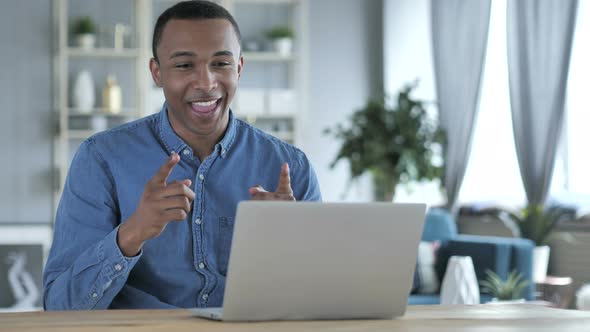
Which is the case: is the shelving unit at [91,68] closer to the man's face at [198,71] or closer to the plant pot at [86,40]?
the plant pot at [86,40]

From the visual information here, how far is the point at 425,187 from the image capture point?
8.36 metres

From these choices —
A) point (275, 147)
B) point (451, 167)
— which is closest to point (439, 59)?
point (451, 167)

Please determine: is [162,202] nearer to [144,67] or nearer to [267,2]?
[144,67]

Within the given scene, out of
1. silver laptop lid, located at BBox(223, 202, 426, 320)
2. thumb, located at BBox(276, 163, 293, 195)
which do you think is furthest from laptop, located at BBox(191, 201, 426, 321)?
thumb, located at BBox(276, 163, 293, 195)

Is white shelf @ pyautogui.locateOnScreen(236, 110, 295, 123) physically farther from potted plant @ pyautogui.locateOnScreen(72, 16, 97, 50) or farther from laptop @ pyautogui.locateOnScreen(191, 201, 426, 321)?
laptop @ pyautogui.locateOnScreen(191, 201, 426, 321)

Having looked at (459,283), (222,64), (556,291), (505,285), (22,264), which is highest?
(222,64)

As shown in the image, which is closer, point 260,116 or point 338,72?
point 260,116

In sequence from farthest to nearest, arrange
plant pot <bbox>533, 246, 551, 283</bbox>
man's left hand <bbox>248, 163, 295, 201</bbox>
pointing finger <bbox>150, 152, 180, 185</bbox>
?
plant pot <bbox>533, 246, 551, 283</bbox> → man's left hand <bbox>248, 163, 295, 201</bbox> → pointing finger <bbox>150, 152, 180, 185</bbox>

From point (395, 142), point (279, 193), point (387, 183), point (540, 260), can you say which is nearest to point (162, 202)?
point (279, 193)

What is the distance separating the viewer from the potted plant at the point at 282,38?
7.95 m

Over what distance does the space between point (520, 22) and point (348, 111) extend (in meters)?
2.02

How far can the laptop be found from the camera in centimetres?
163

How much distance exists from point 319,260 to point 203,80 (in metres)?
0.77

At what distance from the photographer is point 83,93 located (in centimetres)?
766
